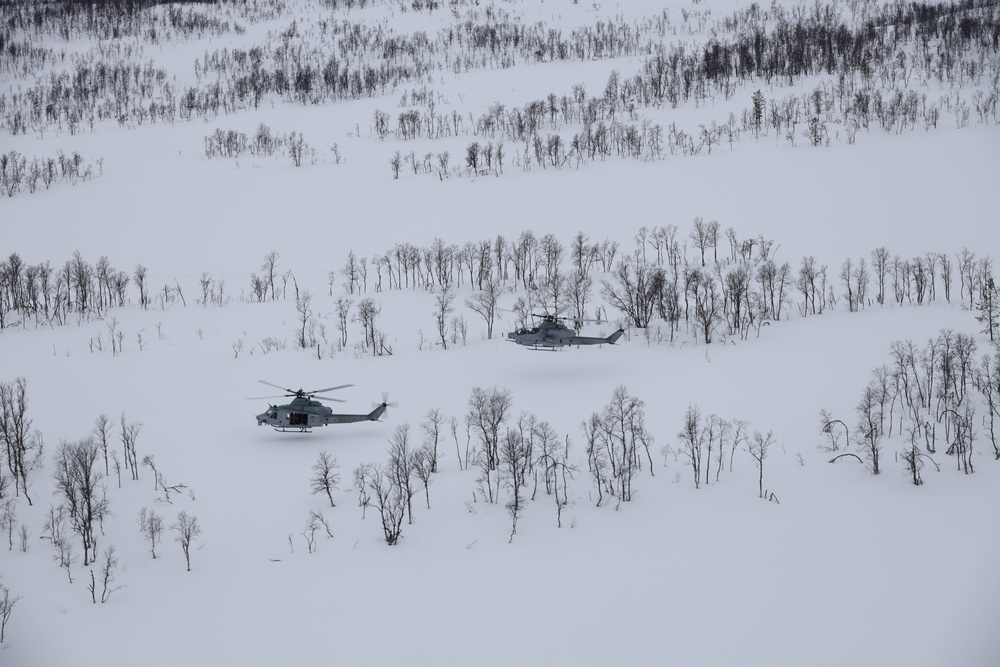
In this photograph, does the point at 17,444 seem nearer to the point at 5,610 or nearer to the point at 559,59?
the point at 5,610

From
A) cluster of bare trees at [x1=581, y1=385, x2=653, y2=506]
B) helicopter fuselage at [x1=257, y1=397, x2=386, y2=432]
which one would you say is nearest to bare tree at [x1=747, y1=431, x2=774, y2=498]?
cluster of bare trees at [x1=581, y1=385, x2=653, y2=506]

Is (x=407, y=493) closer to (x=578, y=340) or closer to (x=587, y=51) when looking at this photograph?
(x=578, y=340)

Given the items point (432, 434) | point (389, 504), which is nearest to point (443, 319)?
point (432, 434)

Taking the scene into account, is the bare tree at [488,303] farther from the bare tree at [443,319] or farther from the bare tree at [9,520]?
the bare tree at [9,520]

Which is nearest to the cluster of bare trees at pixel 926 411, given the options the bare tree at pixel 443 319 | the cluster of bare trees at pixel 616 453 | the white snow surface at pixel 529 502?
the white snow surface at pixel 529 502

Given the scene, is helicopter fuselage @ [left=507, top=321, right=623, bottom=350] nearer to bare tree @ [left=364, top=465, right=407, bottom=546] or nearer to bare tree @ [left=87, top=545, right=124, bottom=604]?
bare tree @ [left=364, top=465, right=407, bottom=546]
